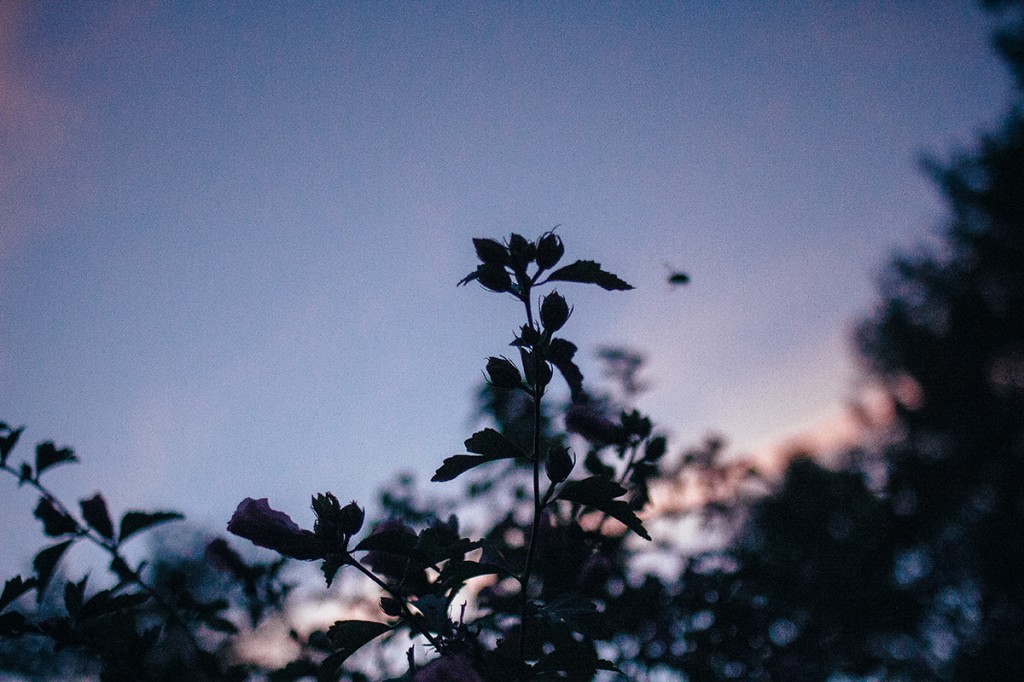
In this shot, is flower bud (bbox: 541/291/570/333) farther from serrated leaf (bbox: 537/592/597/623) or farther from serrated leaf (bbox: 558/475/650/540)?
serrated leaf (bbox: 537/592/597/623)

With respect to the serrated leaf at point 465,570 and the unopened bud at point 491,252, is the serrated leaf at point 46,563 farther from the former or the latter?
the unopened bud at point 491,252

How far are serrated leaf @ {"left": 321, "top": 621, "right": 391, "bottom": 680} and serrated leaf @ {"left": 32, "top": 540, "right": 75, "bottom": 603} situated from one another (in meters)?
1.13

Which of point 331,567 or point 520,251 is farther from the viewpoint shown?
point 520,251

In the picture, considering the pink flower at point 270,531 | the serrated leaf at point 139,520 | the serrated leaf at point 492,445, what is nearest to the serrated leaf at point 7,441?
the serrated leaf at point 139,520

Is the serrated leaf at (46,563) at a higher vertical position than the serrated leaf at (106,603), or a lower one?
higher

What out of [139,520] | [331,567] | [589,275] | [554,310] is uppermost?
[589,275]

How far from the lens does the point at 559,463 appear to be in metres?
1.31

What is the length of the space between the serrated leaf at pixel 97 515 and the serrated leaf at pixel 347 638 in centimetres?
121

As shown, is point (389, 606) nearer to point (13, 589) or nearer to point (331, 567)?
point (331, 567)

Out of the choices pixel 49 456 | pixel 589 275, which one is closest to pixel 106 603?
pixel 49 456

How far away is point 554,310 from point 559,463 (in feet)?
1.23

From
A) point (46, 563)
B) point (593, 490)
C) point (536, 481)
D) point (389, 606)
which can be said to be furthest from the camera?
point (46, 563)

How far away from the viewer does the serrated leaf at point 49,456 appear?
2033mm

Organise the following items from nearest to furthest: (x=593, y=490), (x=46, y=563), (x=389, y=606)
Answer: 1. (x=593, y=490)
2. (x=389, y=606)
3. (x=46, y=563)
